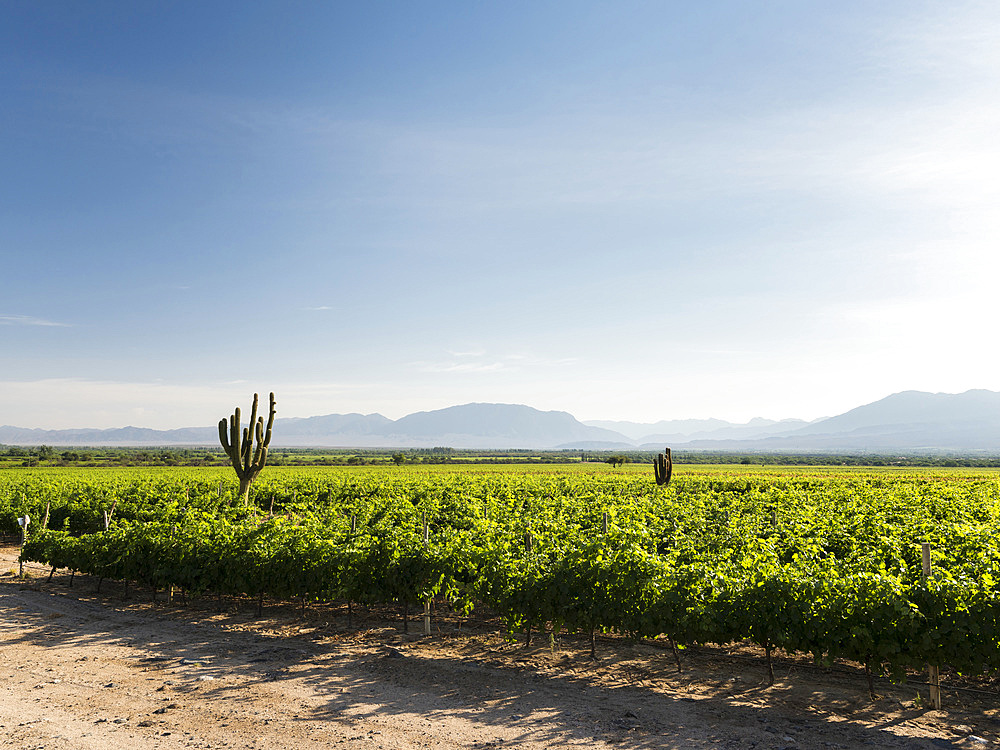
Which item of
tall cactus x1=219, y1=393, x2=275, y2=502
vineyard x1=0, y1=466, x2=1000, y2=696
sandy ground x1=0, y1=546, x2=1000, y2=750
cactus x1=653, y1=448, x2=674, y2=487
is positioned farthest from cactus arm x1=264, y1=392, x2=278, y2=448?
cactus x1=653, y1=448, x2=674, y2=487

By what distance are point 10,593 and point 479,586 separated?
39.4 feet

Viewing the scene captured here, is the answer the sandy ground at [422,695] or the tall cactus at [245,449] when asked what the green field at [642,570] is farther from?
the tall cactus at [245,449]

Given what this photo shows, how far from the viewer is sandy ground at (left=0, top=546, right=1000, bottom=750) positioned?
22.6 feet

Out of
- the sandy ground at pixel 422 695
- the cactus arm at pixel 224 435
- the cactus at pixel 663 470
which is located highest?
the cactus arm at pixel 224 435

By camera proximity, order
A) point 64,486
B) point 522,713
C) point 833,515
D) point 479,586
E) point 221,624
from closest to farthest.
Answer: point 522,713 < point 479,586 < point 221,624 < point 833,515 < point 64,486

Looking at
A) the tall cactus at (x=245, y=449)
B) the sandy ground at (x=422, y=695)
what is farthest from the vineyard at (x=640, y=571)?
the tall cactus at (x=245, y=449)

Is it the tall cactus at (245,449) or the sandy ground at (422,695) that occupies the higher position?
the tall cactus at (245,449)

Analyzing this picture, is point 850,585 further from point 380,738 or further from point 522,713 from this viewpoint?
point 380,738

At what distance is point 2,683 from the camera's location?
8430 mm

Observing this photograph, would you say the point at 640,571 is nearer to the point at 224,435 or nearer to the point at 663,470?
the point at 224,435

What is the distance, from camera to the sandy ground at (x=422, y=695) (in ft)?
22.6

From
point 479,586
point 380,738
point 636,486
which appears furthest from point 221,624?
point 636,486

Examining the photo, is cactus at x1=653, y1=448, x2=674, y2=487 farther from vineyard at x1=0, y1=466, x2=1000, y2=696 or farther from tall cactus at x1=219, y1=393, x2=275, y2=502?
tall cactus at x1=219, y1=393, x2=275, y2=502

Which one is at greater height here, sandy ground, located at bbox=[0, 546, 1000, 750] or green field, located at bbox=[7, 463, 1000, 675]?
green field, located at bbox=[7, 463, 1000, 675]
